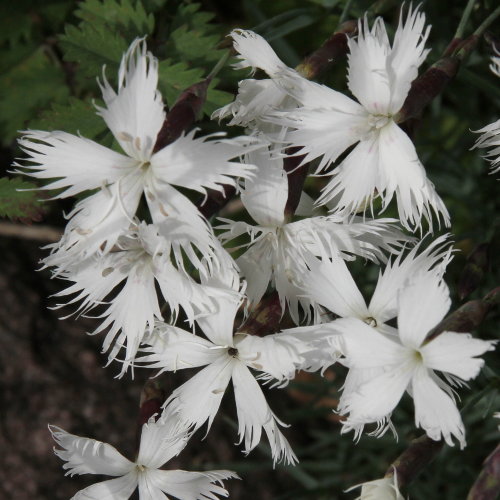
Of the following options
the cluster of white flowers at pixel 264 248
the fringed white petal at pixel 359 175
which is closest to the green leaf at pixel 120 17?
the cluster of white flowers at pixel 264 248

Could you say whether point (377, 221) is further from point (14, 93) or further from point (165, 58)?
point (14, 93)

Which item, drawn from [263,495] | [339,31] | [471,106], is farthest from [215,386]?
[263,495]

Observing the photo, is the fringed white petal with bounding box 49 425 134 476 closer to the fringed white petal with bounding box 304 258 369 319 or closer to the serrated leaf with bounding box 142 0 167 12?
the fringed white petal with bounding box 304 258 369 319

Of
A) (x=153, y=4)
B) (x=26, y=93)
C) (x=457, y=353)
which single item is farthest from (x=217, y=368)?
(x=26, y=93)

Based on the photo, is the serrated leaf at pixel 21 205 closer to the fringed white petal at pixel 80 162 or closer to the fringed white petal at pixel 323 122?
the fringed white petal at pixel 80 162

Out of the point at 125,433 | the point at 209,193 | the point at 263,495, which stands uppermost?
the point at 209,193

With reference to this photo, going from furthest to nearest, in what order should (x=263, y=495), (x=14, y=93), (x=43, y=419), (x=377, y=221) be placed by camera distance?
(x=263, y=495) → (x=43, y=419) → (x=14, y=93) → (x=377, y=221)

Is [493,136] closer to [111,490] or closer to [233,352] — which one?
[233,352]
